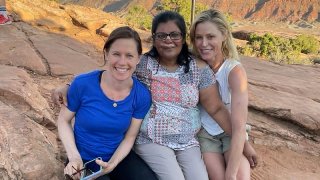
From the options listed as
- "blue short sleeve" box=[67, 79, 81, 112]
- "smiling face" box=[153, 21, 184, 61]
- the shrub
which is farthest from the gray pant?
the shrub

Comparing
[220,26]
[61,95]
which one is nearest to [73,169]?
[61,95]

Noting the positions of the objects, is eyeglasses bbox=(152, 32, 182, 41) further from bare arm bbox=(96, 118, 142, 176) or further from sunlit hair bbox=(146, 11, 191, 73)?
bare arm bbox=(96, 118, 142, 176)

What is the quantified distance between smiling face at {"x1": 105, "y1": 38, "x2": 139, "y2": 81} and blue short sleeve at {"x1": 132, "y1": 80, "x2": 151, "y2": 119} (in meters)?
0.15

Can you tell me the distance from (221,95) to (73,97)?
100 centimetres

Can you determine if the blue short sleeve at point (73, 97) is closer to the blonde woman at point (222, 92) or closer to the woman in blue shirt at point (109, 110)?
the woman in blue shirt at point (109, 110)

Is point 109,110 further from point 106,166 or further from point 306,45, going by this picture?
point 306,45

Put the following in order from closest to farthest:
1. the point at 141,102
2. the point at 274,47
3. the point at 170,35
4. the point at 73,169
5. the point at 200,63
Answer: the point at 73,169 < the point at 141,102 < the point at 170,35 < the point at 200,63 < the point at 274,47

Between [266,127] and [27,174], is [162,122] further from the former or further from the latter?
[266,127]

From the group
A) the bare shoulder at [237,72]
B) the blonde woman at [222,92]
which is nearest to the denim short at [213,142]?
the blonde woman at [222,92]

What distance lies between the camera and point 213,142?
2881 millimetres

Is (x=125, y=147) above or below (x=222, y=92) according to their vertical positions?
below

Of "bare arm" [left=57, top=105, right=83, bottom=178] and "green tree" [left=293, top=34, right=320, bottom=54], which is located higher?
"bare arm" [left=57, top=105, right=83, bottom=178]

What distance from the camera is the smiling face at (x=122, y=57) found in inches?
94.0

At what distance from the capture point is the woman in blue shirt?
7.86 ft
